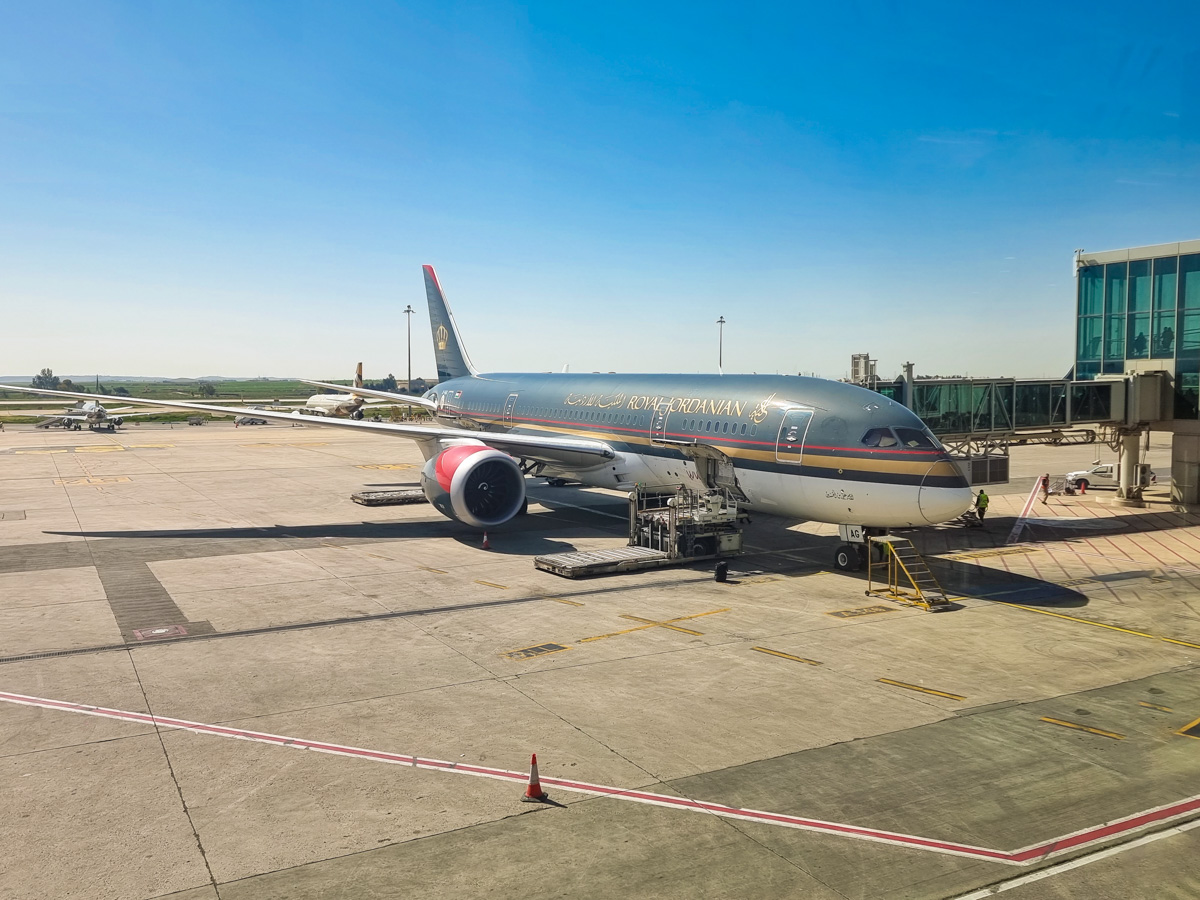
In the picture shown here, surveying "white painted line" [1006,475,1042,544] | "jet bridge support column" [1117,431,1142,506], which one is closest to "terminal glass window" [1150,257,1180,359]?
"jet bridge support column" [1117,431,1142,506]

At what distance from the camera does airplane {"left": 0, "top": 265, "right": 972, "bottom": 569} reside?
2289 cm

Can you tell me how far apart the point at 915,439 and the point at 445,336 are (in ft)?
115

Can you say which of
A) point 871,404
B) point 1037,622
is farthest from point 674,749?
point 871,404

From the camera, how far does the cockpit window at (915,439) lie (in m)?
22.8

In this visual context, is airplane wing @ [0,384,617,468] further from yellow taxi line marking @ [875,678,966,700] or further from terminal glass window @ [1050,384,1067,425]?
terminal glass window @ [1050,384,1067,425]

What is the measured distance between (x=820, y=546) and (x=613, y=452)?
26.3ft

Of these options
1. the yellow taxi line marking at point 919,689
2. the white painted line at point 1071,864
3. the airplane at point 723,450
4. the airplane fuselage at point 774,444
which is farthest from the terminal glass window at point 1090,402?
the white painted line at point 1071,864

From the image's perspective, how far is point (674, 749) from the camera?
1272 cm

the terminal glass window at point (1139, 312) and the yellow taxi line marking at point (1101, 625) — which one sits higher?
the terminal glass window at point (1139, 312)

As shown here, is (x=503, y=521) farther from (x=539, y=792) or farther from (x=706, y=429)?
(x=539, y=792)

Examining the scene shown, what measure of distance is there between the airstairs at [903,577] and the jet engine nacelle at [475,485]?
11.3m

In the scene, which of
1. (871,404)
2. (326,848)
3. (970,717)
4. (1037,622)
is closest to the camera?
(326,848)

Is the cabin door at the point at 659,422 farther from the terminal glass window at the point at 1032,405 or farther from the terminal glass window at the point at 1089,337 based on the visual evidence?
the terminal glass window at the point at 1089,337

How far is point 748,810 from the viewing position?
35.8 ft
